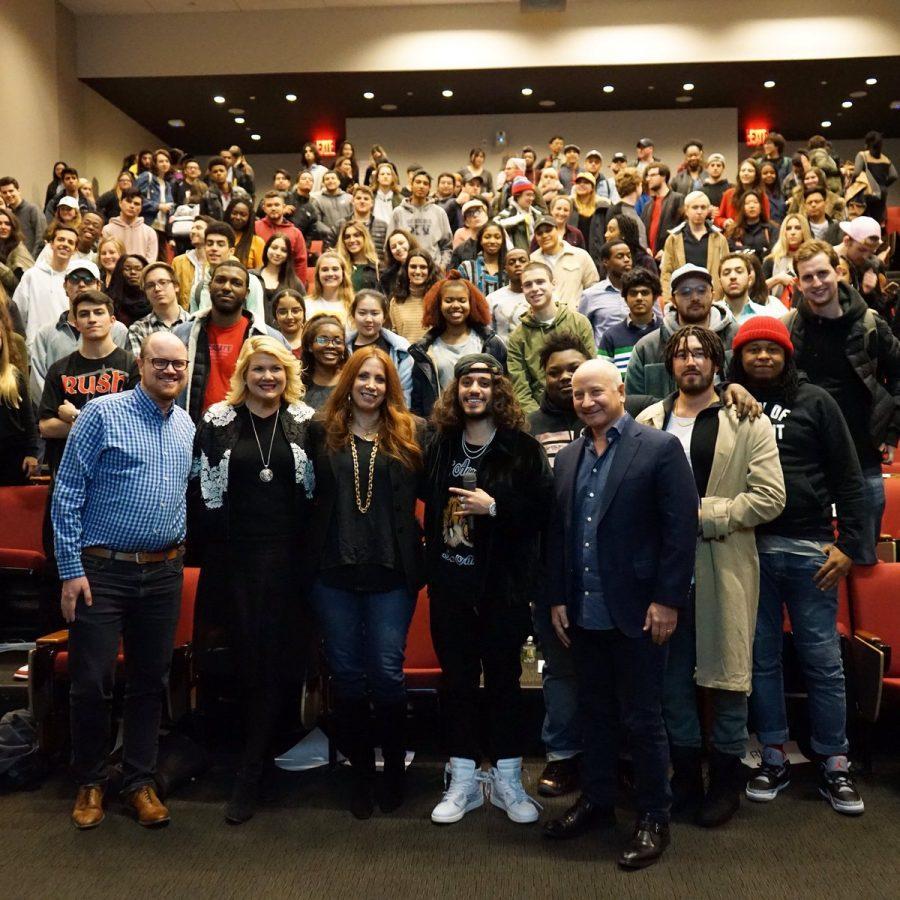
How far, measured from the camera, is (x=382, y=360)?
3158 mm

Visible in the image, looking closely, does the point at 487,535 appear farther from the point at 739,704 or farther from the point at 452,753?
the point at 739,704

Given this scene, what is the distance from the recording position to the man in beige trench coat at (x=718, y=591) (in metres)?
2.99

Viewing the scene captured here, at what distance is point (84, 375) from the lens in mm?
3961

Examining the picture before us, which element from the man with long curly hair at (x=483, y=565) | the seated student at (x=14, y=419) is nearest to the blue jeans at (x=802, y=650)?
the man with long curly hair at (x=483, y=565)

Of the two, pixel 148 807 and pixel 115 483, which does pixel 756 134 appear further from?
pixel 148 807

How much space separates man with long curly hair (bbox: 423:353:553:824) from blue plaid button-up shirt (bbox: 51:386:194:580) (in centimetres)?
88

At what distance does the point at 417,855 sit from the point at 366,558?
905 mm

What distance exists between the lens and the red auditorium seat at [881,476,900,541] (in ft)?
14.3

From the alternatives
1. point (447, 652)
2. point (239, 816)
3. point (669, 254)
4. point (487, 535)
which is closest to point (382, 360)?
point (487, 535)

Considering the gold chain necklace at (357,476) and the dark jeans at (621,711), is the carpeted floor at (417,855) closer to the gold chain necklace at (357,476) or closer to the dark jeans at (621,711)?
the dark jeans at (621,711)

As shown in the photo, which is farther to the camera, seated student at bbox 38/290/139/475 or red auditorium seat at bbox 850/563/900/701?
seated student at bbox 38/290/139/475

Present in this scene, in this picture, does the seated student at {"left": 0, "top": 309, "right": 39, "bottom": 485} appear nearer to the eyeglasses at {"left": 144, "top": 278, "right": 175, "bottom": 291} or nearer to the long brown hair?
the eyeglasses at {"left": 144, "top": 278, "right": 175, "bottom": 291}

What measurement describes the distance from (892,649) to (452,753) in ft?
5.45

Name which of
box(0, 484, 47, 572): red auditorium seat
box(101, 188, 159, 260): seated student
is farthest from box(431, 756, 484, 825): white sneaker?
box(101, 188, 159, 260): seated student
